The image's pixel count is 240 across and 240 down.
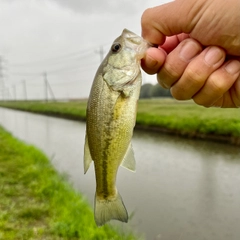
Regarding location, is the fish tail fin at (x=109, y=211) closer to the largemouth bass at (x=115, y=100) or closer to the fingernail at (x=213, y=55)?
the largemouth bass at (x=115, y=100)

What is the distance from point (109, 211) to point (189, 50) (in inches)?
44.5

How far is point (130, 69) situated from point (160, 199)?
15.7 ft

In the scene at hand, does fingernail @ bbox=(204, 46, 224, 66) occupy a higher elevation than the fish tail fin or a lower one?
higher

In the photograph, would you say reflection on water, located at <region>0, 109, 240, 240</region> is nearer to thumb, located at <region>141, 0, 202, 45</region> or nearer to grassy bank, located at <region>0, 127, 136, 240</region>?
grassy bank, located at <region>0, 127, 136, 240</region>

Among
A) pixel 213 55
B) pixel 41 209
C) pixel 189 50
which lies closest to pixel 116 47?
pixel 189 50

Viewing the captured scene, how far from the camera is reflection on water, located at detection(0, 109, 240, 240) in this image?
5.12 metres

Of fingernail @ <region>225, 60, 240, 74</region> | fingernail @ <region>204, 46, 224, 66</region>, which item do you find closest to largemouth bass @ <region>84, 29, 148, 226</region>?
fingernail @ <region>204, 46, 224, 66</region>

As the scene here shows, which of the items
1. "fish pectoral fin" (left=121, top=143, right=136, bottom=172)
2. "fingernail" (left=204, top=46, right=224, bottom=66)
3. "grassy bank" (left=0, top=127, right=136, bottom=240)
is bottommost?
"grassy bank" (left=0, top=127, right=136, bottom=240)

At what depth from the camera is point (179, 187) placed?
22.2ft

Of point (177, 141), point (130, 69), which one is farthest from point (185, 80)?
point (177, 141)

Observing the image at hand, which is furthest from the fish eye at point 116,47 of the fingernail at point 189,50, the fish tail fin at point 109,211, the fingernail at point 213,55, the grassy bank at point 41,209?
the grassy bank at point 41,209

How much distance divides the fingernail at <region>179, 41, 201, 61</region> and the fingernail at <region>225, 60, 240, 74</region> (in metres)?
0.20

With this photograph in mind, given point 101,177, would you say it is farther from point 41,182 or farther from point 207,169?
point 207,169

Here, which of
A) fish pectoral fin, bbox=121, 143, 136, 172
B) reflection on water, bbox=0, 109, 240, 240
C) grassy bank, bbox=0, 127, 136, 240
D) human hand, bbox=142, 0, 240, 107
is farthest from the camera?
reflection on water, bbox=0, 109, 240, 240
